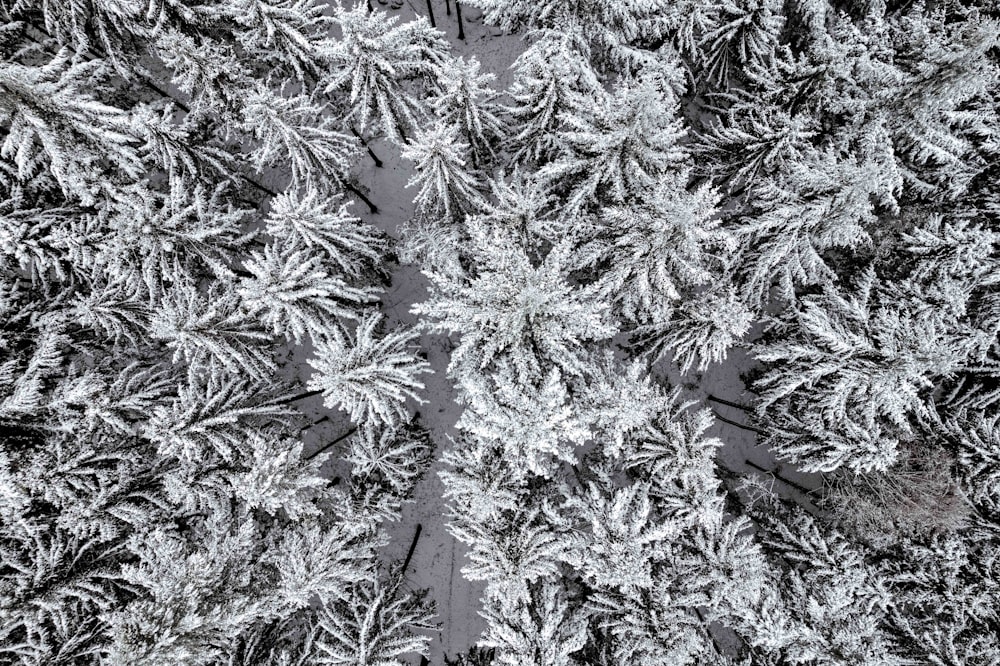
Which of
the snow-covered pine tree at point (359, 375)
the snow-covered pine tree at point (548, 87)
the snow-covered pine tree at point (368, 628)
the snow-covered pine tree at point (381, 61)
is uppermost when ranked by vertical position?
the snow-covered pine tree at point (381, 61)

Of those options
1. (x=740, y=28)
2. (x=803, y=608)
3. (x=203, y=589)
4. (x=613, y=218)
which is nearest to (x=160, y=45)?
(x=613, y=218)

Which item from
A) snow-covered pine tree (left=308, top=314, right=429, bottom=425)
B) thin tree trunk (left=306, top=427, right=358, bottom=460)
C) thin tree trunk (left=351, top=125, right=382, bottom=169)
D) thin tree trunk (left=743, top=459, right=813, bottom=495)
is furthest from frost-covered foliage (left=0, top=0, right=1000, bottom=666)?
thin tree trunk (left=306, top=427, right=358, bottom=460)

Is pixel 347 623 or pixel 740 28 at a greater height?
pixel 740 28

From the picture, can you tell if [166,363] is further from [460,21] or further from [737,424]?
[737,424]

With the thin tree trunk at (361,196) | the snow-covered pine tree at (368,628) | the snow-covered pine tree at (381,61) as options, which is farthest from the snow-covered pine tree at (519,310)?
the thin tree trunk at (361,196)

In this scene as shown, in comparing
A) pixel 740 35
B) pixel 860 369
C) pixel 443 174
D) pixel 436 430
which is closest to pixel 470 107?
pixel 443 174

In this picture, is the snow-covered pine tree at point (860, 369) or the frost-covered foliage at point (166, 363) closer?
the frost-covered foliage at point (166, 363)

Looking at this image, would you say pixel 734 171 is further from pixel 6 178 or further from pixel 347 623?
pixel 6 178

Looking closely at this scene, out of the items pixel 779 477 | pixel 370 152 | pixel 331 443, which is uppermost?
pixel 370 152

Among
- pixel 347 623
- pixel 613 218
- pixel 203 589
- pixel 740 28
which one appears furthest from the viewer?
pixel 740 28

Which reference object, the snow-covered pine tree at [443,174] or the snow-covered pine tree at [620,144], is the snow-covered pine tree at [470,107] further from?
the snow-covered pine tree at [620,144]

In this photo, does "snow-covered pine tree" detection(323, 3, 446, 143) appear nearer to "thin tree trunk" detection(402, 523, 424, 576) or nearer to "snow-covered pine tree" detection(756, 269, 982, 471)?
A: "snow-covered pine tree" detection(756, 269, 982, 471)
